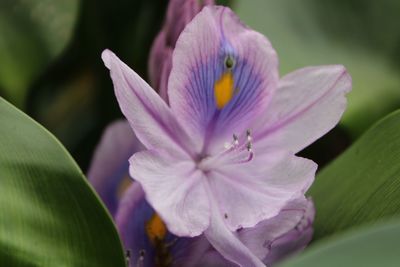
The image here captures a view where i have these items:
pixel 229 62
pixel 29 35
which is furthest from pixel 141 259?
pixel 29 35

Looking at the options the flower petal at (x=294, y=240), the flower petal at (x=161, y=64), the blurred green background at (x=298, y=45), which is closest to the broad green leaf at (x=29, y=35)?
the blurred green background at (x=298, y=45)

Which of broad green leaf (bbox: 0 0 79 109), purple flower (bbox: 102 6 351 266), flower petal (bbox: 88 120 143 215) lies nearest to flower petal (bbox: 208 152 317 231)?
purple flower (bbox: 102 6 351 266)

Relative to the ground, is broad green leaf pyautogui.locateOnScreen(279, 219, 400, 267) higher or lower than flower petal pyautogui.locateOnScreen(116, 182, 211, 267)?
higher

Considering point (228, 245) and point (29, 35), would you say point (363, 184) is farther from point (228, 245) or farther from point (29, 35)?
point (29, 35)

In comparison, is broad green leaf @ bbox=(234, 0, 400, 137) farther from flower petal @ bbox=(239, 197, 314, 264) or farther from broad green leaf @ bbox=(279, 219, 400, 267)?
broad green leaf @ bbox=(279, 219, 400, 267)

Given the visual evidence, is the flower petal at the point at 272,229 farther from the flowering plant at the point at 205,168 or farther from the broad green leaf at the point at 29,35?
the broad green leaf at the point at 29,35

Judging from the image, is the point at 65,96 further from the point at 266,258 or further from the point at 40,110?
the point at 266,258

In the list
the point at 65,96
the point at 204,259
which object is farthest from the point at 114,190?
the point at 65,96
